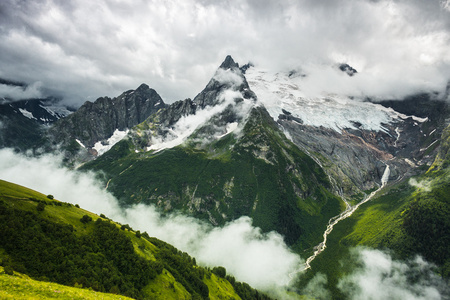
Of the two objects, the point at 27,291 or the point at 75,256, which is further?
the point at 75,256

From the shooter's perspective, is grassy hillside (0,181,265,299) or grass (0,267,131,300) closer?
grass (0,267,131,300)

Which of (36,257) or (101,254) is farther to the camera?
(101,254)

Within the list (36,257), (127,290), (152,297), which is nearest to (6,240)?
(36,257)

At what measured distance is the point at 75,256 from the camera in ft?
238

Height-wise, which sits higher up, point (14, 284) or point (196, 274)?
point (14, 284)

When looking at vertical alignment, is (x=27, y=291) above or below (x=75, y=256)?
above

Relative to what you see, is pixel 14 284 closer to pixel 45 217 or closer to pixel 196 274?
pixel 45 217

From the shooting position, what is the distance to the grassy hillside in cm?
5925

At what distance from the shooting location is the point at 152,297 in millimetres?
87125

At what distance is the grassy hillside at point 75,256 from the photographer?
59250 mm

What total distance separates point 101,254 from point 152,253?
133 ft

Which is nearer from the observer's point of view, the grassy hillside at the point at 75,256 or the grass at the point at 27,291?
the grass at the point at 27,291

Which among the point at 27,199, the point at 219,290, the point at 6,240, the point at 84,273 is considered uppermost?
the point at 27,199

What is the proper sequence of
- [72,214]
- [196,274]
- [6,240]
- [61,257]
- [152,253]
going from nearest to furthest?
[6,240] → [61,257] → [72,214] → [152,253] → [196,274]
